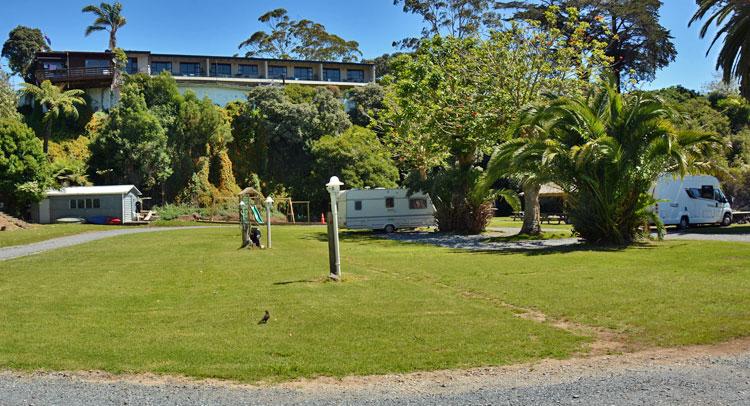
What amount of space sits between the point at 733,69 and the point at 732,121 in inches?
1329

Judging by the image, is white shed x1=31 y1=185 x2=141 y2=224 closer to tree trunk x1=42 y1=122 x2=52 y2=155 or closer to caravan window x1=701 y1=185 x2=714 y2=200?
tree trunk x1=42 y1=122 x2=52 y2=155

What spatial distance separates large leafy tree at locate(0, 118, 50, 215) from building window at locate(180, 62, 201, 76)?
2691 centimetres

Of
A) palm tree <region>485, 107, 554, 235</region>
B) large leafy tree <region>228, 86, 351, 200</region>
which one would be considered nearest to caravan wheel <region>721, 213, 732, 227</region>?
palm tree <region>485, 107, 554, 235</region>

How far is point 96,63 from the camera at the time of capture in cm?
5750

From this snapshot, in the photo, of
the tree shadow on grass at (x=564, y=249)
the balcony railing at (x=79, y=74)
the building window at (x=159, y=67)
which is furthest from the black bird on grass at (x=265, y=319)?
the building window at (x=159, y=67)

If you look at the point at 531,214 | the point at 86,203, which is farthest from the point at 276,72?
the point at 531,214

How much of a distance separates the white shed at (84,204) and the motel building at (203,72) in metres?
13.4

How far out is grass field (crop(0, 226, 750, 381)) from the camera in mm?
7602

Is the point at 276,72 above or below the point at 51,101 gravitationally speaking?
above

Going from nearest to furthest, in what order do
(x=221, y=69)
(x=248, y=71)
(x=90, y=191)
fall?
(x=90, y=191)
(x=221, y=69)
(x=248, y=71)

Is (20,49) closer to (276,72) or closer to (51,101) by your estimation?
(51,101)

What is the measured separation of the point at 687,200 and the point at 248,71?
166 ft

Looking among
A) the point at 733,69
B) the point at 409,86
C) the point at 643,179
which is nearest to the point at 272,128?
the point at 409,86

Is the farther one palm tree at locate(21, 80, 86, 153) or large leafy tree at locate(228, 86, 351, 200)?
large leafy tree at locate(228, 86, 351, 200)
